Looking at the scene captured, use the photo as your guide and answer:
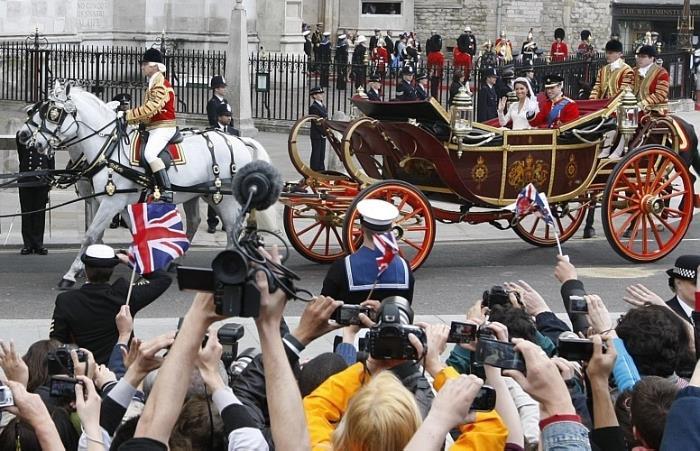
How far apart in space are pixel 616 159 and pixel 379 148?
2760 mm

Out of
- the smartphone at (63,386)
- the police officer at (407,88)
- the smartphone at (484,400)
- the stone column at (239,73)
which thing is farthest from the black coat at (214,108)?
the smartphone at (484,400)

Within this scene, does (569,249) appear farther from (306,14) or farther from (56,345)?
(306,14)

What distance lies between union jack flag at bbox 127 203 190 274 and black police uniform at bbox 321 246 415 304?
64.8 inches

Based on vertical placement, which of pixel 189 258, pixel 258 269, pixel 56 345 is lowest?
pixel 189 258

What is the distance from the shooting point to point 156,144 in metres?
14.4

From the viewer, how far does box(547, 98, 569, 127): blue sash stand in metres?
15.1

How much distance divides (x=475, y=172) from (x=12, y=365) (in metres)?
8.89

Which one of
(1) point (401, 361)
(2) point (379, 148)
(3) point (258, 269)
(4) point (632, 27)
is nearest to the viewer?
(3) point (258, 269)

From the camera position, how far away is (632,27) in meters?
50.6

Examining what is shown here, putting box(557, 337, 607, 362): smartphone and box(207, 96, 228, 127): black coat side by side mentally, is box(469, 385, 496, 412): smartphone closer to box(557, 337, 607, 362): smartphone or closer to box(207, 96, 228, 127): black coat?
box(557, 337, 607, 362): smartphone

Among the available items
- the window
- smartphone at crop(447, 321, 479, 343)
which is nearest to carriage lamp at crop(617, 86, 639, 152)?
smartphone at crop(447, 321, 479, 343)

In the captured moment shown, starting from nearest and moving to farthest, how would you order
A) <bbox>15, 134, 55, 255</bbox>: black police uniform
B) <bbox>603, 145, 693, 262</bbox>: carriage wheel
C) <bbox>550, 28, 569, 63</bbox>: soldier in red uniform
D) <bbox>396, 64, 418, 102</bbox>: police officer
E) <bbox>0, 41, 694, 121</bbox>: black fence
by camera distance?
<bbox>603, 145, 693, 262</bbox>: carriage wheel, <bbox>15, 134, 55, 255</bbox>: black police uniform, <bbox>396, 64, 418, 102</bbox>: police officer, <bbox>0, 41, 694, 121</bbox>: black fence, <bbox>550, 28, 569, 63</bbox>: soldier in red uniform

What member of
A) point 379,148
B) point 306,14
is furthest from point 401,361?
point 306,14

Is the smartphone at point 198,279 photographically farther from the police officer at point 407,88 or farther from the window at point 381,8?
the window at point 381,8
